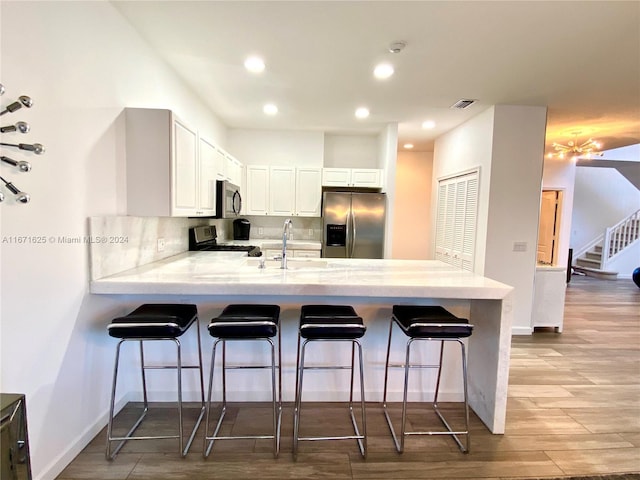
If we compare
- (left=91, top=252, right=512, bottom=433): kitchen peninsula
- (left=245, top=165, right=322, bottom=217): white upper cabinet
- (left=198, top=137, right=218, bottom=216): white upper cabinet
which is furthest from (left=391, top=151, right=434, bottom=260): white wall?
(left=198, top=137, right=218, bottom=216): white upper cabinet

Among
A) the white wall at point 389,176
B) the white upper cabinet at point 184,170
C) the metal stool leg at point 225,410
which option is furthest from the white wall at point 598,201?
the metal stool leg at point 225,410

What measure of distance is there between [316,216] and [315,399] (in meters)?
3.11

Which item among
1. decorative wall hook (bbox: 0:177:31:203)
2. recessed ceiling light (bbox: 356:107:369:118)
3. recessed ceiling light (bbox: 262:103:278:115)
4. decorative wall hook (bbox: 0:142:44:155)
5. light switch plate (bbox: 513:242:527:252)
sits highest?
recessed ceiling light (bbox: 356:107:369:118)

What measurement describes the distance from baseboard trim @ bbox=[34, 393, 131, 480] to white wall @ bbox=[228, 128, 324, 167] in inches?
149

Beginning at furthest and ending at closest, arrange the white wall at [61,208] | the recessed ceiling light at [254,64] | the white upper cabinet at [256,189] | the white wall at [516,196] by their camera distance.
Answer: the white upper cabinet at [256,189] → the white wall at [516,196] → the recessed ceiling light at [254,64] → the white wall at [61,208]

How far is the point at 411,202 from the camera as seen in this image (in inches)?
261

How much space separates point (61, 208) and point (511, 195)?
13.7ft

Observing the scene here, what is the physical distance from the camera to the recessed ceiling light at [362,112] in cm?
403

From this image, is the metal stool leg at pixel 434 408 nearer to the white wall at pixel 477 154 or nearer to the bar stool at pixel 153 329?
the bar stool at pixel 153 329

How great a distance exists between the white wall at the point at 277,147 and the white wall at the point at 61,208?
2.86 metres

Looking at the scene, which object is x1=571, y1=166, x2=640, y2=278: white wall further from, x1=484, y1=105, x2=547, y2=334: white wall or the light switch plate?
the light switch plate

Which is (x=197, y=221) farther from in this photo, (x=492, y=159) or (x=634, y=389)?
(x=634, y=389)

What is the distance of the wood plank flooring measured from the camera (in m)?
1.83

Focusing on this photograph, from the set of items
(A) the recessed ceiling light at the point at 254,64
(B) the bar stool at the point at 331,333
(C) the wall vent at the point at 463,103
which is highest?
(C) the wall vent at the point at 463,103
